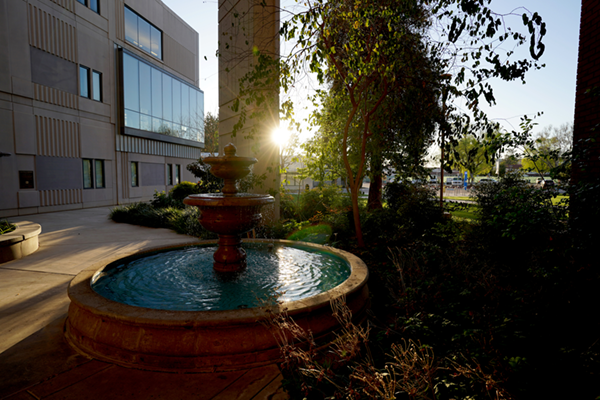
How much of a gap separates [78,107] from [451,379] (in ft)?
66.8

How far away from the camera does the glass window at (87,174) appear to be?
17.6 metres

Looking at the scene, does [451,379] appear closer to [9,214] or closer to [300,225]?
[300,225]

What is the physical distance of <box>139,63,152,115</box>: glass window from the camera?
2100 centimetres

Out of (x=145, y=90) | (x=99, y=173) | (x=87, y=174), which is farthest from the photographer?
(x=145, y=90)

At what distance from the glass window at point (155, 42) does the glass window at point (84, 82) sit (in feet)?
21.8

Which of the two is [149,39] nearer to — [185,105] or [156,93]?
[156,93]

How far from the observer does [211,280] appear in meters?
4.49

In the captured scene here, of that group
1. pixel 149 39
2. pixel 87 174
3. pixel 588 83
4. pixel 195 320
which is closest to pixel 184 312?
pixel 195 320

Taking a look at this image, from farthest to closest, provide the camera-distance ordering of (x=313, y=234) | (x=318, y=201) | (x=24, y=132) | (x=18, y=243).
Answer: (x=24, y=132) < (x=318, y=201) < (x=313, y=234) < (x=18, y=243)

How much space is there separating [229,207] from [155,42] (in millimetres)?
24193

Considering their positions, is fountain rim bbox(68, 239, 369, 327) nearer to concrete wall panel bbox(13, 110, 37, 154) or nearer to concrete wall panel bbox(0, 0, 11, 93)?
concrete wall panel bbox(13, 110, 37, 154)

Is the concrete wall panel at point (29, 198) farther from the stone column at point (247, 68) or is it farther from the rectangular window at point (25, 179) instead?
the stone column at point (247, 68)

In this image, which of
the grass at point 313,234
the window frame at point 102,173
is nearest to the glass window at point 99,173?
the window frame at point 102,173

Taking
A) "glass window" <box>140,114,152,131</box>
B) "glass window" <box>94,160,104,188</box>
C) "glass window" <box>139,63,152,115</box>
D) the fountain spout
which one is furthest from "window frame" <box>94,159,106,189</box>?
the fountain spout
